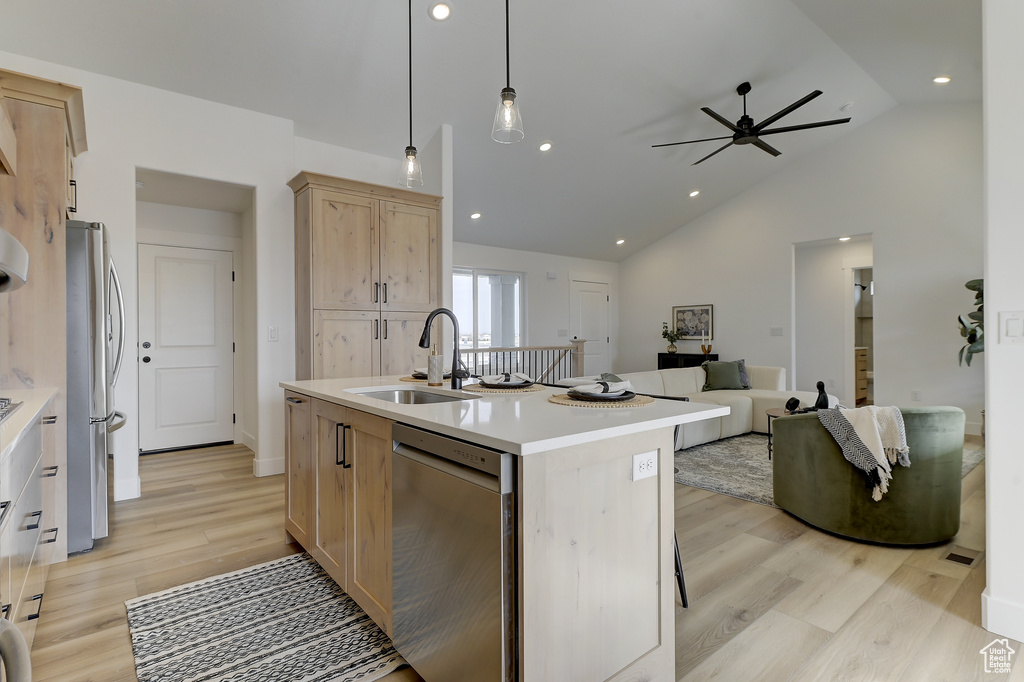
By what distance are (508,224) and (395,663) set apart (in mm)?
5759

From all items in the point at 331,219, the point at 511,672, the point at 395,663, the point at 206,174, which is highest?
the point at 206,174

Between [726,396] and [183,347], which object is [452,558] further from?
[726,396]

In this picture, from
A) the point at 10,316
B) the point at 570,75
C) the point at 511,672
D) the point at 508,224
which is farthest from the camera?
the point at 508,224

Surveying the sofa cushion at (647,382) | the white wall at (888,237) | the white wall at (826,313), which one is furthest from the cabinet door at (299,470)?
the white wall at (826,313)

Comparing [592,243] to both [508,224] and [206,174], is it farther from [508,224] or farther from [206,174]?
[206,174]

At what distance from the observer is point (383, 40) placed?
11.2 ft

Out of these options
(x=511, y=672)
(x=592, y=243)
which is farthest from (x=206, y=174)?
(x=592, y=243)

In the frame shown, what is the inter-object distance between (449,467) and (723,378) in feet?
18.0

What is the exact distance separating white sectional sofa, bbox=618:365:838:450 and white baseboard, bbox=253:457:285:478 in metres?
3.01

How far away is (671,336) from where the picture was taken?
8109mm

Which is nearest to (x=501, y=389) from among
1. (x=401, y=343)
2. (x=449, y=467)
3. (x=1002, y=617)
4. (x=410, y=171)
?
(x=449, y=467)

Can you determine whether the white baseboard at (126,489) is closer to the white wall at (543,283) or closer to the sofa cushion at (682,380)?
the sofa cushion at (682,380)
